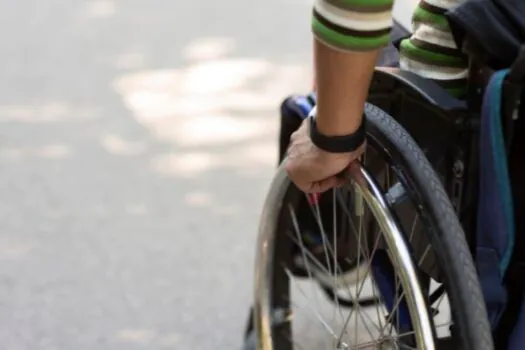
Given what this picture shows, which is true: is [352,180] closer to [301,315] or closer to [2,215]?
[301,315]

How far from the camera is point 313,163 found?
1.05m

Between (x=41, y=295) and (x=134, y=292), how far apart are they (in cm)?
18

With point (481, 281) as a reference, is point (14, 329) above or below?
below

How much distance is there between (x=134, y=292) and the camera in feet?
5.88

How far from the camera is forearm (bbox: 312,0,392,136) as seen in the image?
932 millimetres

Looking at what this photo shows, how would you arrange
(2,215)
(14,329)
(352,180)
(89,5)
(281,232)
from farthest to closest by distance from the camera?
(89,5), (2,215), (14,329), (281,232), (352,180)

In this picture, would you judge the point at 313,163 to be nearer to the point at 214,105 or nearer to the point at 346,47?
the point at 346,47

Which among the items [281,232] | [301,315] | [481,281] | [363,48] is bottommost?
[301,315]

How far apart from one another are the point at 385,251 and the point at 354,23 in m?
0.36

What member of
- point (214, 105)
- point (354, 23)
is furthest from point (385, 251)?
point (214, 105)

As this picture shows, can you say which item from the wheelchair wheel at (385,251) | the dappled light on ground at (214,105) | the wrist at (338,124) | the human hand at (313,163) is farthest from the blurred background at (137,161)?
the wrist at (338,124)

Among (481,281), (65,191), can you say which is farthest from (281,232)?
(65,191)

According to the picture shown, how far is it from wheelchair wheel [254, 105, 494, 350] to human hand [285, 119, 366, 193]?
26mm

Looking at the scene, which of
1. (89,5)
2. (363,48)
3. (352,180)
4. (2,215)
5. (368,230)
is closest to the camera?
(363,48)
